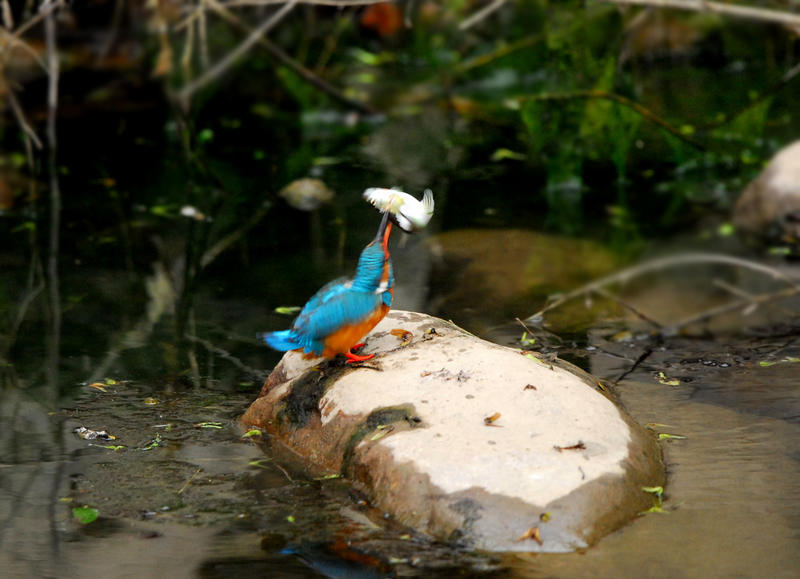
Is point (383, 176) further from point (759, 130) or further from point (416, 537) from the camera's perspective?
point (416, 537)

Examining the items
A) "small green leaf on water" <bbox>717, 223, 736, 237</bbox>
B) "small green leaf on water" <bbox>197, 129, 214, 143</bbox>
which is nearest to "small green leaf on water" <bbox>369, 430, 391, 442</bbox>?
"small green leaf on water" <bbox>717, 223, 736, 237</bbox>

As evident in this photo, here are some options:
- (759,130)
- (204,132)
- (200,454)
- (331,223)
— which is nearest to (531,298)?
(331,223)

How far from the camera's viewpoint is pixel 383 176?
844cm

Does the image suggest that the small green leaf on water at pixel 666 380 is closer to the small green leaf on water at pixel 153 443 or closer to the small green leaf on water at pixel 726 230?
the small green leaf on water at pixel 153 443

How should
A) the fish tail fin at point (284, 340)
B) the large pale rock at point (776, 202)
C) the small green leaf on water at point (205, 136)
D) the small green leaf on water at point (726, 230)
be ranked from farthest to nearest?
the small green leaf on water at point (205, 136) < the small green leaf on water at point (726, 230) < the large pale rock at point (776, 202) < the fish tail fin at point (284, 340)

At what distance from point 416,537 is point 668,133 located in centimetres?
552

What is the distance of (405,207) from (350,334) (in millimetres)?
552

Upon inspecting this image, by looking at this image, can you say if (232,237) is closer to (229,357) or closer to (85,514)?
(229,357)

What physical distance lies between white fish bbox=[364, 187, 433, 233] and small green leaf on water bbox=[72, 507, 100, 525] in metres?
1.53

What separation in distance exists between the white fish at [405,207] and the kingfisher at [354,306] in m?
0.05

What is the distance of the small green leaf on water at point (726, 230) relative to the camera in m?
7.30

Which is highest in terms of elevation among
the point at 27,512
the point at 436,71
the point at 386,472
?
the point at 436,71

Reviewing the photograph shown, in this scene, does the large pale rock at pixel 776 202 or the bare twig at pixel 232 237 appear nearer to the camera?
the bare twig at pixel 232 237

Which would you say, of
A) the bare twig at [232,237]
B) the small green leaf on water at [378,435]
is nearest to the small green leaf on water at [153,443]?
the small green leaf on water at [378,435]
